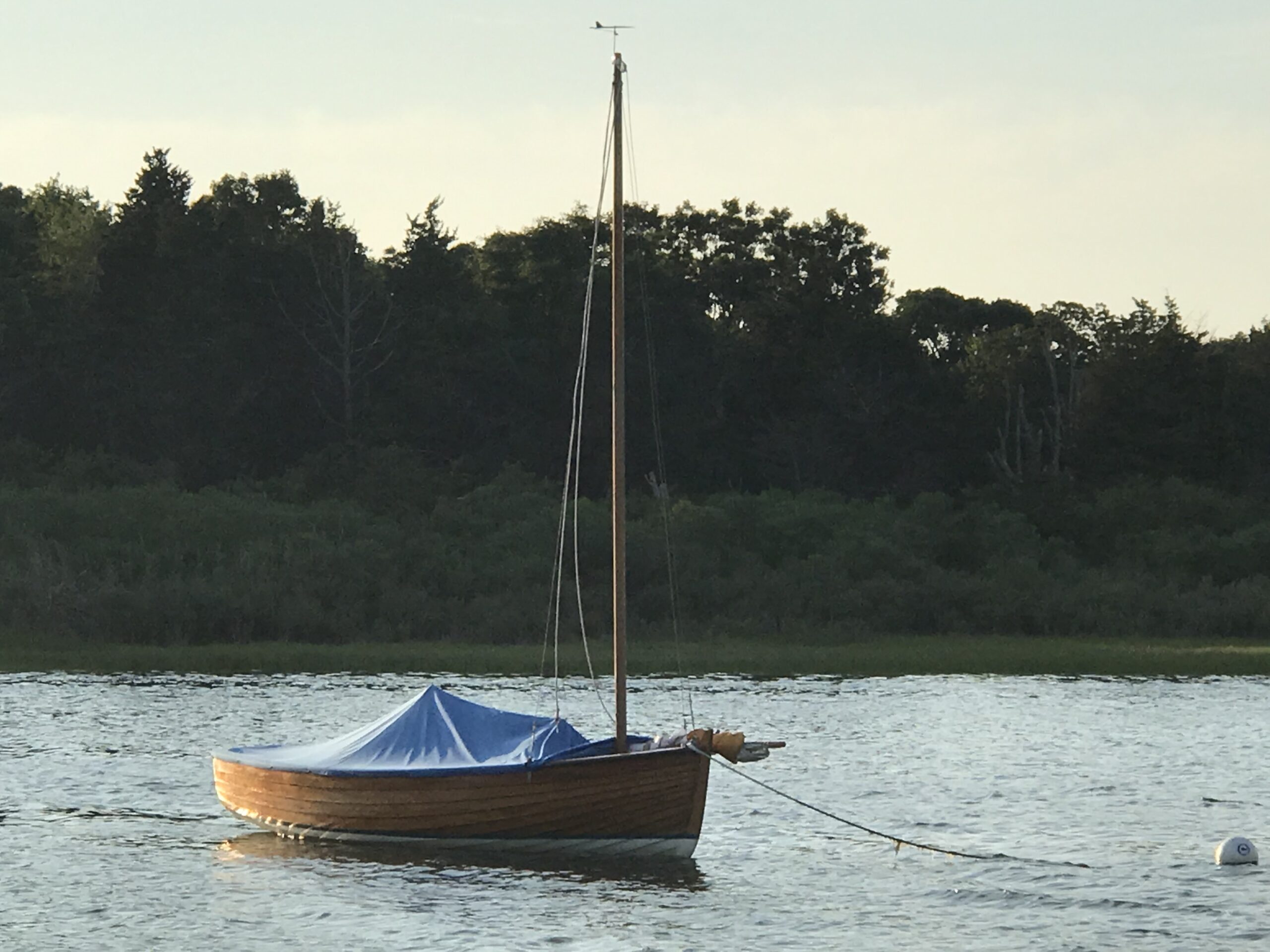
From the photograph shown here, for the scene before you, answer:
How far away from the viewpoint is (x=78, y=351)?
86.7m

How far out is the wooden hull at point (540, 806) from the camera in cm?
2878

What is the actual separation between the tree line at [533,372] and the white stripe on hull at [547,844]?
5425cm

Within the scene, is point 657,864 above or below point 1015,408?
below

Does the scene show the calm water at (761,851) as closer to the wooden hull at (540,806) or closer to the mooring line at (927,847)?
the mooring line at (927,847)

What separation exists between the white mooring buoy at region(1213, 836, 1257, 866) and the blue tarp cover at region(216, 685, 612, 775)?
31.3ft

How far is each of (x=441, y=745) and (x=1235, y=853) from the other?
12.5m

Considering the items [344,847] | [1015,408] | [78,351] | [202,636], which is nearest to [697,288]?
[1015,408]

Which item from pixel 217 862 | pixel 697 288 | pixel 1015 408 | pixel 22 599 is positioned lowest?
pixel 217 862

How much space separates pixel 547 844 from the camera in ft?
97.0

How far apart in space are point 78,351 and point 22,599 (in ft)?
79.0

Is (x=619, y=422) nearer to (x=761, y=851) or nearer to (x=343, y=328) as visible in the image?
(x=761, y=851)

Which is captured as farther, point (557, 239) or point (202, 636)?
point (557, 239)

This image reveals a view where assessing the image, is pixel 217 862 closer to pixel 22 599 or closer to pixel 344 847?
pixel 344 847

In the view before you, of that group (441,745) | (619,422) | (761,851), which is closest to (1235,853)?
(761,851)
